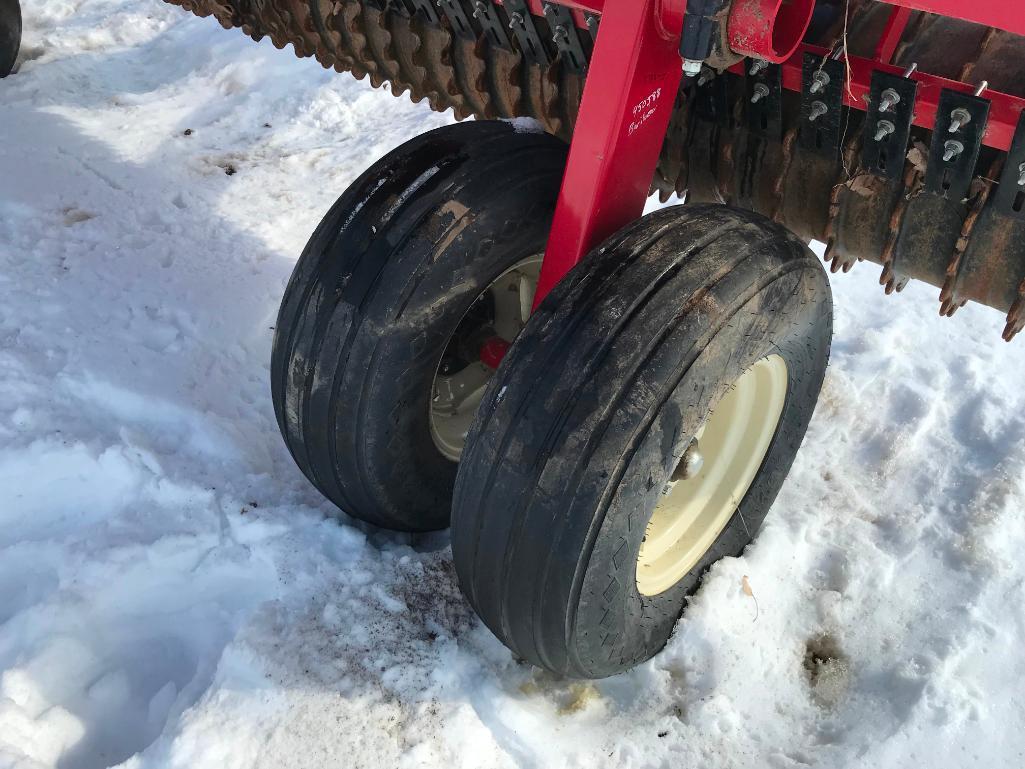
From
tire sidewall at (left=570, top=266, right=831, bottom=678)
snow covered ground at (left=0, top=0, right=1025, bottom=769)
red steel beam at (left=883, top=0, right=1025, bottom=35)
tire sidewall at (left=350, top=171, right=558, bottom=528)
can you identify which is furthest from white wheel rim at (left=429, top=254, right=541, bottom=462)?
red steel beam at (left=883, top=0, right=1025, bottom=35)

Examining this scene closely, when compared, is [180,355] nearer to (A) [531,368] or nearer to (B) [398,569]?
(B) [398,569]

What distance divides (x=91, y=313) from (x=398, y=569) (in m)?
1.49

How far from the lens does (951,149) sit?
1.80 metres

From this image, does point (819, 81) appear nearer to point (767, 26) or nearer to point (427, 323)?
point (767, 26)

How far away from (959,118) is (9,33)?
4.30m

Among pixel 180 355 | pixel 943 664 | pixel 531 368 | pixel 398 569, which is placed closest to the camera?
pixel 531 368

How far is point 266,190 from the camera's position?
3.78 m

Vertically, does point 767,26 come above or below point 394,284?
above

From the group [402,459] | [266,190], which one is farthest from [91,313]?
[402,459]

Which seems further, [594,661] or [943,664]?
[943,664]

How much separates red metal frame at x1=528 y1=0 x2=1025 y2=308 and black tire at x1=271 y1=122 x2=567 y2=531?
0.62 ft

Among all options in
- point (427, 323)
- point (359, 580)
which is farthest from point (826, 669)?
point (427, 323)

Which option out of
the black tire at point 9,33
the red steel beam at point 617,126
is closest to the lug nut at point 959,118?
the red steel beam at point 617,126

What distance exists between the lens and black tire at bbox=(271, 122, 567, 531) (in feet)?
6.43
